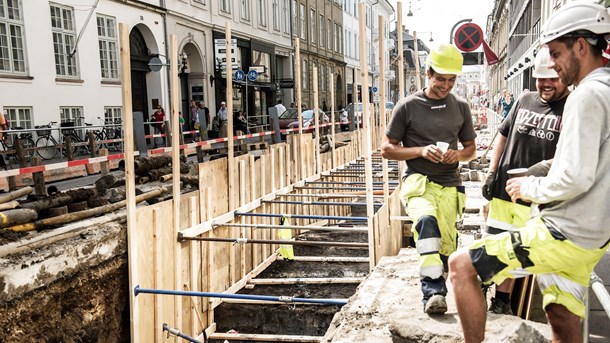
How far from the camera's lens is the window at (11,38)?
14984 mm

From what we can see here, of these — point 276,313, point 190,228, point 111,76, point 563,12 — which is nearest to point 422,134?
point 563,12

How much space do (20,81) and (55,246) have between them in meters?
12.3

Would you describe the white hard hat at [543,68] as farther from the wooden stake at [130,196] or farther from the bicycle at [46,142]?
the bicycle at [46,142]

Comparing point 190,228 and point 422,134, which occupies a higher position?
point 422,134

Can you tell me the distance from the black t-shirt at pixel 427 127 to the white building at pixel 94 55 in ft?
45.4

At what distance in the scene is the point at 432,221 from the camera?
3.85 m

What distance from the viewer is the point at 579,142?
2330mm

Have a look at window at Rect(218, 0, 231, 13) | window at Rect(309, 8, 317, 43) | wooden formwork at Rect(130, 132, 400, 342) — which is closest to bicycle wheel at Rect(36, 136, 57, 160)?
wooden formwork at Rect(130, 132, 400, 342)

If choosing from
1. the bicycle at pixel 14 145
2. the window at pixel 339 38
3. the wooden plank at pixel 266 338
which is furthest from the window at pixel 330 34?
the wooden plank at pixel 266 338

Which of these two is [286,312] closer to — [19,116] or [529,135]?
[529,135]

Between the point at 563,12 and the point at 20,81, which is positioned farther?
the point at 20,81

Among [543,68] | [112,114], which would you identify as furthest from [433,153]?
[112,114]

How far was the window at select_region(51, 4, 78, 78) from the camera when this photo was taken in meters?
17.0

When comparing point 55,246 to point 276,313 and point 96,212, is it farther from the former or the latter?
point 276,313
